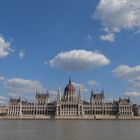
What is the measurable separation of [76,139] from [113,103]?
14529 cm

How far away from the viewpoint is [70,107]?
176875 mm

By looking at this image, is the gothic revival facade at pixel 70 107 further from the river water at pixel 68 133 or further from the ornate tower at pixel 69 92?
the river water at pixel 68 133

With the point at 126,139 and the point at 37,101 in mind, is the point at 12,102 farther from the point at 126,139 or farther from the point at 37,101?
the point at 126,139

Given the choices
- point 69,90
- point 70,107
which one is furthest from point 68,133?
point 69,90

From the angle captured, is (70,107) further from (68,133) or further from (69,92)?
(68,133)

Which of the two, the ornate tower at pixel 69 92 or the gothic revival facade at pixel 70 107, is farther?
the ornate tower at pixel 69 92

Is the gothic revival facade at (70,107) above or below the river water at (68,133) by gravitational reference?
above

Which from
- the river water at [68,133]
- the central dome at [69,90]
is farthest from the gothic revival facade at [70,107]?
the river water at [68,133]

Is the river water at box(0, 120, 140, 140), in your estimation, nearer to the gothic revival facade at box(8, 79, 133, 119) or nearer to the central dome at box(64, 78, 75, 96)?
the gothic revival facade at box(8, 79, 133, 119)

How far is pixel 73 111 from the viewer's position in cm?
17562

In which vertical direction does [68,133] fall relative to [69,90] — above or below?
below

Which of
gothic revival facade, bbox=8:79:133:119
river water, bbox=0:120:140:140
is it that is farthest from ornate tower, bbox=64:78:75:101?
river water, bbox=0:120:140:140

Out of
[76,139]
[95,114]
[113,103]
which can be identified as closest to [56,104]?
[95,114]

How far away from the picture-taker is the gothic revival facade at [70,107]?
176 m
